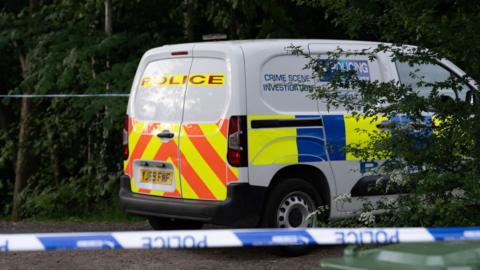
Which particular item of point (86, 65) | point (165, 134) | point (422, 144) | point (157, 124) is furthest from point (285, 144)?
point (86, 65)

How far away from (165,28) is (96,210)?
342 cm

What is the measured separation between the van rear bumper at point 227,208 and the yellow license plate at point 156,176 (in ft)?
0.54

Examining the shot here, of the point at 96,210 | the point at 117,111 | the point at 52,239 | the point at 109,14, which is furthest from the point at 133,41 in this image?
the point at 52,239

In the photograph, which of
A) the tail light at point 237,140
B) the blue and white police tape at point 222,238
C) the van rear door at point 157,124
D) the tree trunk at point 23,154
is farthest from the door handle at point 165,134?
the tree trunk at point 23,154

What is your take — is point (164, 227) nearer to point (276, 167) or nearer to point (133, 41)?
point (276, 167)

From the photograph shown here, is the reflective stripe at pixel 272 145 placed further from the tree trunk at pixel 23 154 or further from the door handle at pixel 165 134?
the tree trunk at pixel 23 154

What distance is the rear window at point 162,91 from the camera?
7516 millimetres

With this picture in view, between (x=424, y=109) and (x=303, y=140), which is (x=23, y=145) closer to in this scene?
(x=303, y=140)

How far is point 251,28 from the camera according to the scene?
11.9 metres

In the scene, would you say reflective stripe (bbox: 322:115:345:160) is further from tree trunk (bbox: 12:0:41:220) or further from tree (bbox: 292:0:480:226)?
tree trunk (bbox: 12:0:41:220)

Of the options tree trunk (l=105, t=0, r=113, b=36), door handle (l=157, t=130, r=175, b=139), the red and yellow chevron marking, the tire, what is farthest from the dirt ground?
tree trunk (l=105, t=0, r=113, b=36)

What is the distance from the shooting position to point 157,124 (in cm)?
760

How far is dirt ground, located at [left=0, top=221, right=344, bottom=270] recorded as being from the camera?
717 cm

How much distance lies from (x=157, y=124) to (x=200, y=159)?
0.64 m
